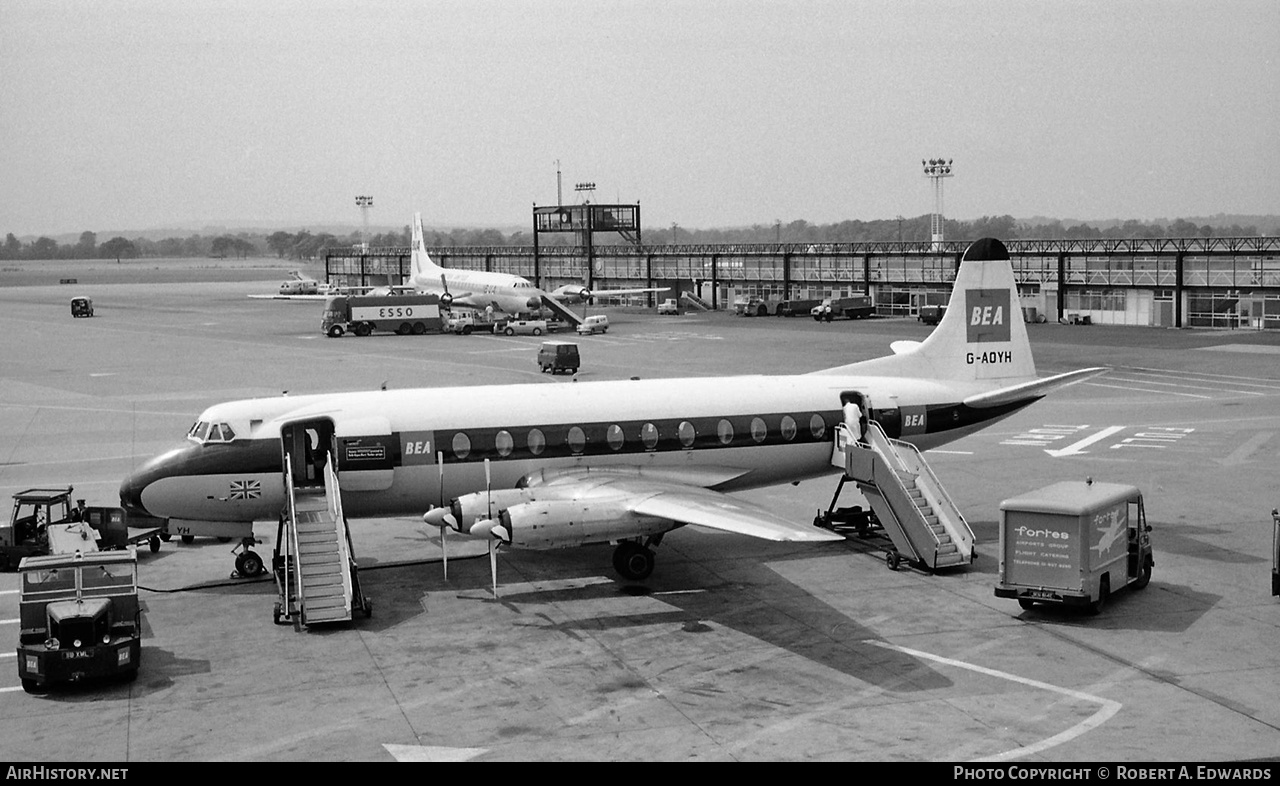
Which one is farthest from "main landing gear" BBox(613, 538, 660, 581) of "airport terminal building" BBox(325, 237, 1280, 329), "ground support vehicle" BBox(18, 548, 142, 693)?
"airport terminal building" BBox(325, 237, 1280, 329)

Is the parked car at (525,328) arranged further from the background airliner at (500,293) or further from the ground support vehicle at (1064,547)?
the ground support vehicle at (1064,547)

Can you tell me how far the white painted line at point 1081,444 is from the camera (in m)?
45.9

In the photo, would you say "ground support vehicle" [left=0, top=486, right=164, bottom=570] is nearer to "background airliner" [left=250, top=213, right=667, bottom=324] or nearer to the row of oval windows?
the row of oval windows

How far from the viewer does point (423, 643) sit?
25.4 meters

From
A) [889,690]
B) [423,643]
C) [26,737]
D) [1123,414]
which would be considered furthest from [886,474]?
[1123,414]

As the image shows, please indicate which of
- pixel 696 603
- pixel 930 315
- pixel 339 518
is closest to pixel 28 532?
pixel 339 518

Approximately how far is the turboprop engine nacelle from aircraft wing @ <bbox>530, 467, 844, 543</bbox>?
289 mm

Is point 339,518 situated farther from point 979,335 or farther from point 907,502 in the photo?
point 979,335

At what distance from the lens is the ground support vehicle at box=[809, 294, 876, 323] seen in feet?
371

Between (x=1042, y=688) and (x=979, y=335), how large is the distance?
16664mm

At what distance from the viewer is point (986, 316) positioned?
1454 inches

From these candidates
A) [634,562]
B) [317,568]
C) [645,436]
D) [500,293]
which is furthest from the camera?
[500,293]

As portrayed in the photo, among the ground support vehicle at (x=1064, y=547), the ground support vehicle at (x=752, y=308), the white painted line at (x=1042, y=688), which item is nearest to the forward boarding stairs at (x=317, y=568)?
the white painted line at (x=1042, y=688)
